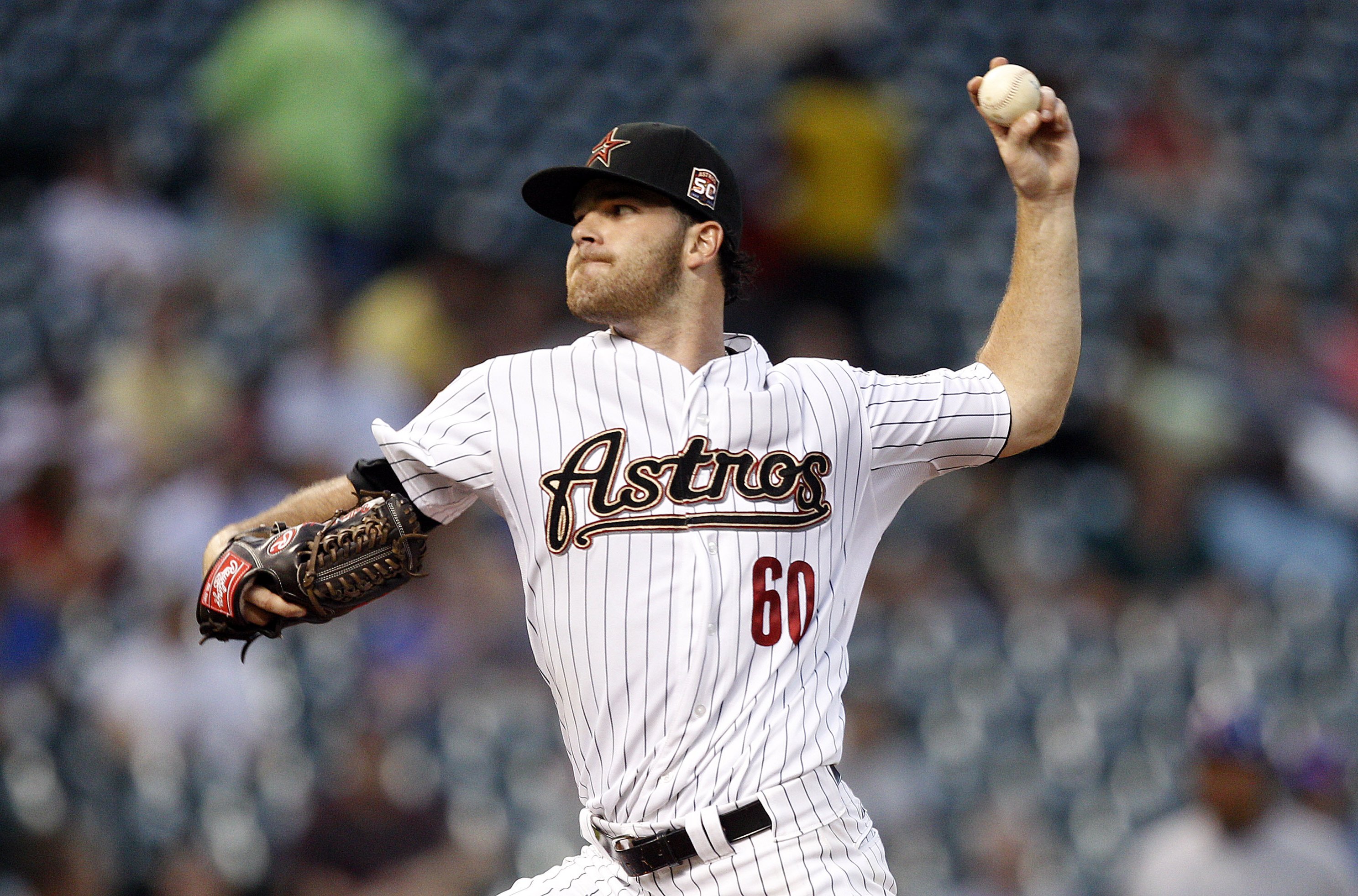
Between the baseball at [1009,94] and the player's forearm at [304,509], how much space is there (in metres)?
1.26

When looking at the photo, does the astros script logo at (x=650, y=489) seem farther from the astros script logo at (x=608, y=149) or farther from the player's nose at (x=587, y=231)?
the astros script logo at (x=608, y=149)

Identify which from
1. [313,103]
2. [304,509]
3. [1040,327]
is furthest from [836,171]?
[304,509]

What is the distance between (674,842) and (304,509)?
83 cm

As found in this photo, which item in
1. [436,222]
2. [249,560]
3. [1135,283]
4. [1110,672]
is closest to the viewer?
[249,560]

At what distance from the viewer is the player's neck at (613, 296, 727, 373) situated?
Answer: 2645mm

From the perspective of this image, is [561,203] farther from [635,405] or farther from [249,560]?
[249,560]

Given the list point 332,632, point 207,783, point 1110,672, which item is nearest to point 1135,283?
point 1110,672

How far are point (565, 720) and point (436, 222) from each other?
14.1 ft

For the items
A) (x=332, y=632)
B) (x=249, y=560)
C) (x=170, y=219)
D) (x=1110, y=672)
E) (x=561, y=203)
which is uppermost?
(x=170, y=219)

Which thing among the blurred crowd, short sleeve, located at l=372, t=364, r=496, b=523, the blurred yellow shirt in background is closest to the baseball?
short sleeve, located at l=372, t=364, r=496, b=523

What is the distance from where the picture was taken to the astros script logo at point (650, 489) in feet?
8.01

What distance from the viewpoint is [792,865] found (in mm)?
2363

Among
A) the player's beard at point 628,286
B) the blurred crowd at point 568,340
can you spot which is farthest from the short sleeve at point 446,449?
the blurred crowd at point 568,340

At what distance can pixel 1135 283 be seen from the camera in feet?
23.5
